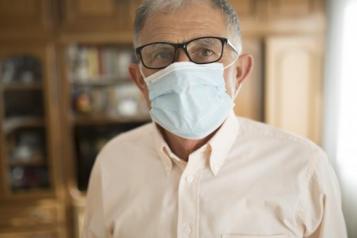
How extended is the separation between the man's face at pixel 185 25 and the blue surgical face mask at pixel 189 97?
0.14 feet

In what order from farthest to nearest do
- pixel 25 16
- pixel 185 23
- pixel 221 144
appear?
1. pixel 25 16
2. pixel 221 144
3. pixel 185 23

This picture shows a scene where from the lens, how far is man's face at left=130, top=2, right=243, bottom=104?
0.82 m

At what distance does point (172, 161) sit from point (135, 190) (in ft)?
0.43

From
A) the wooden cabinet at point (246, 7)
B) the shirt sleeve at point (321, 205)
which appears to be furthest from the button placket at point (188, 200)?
the wooden cabinet at point (246, 7)

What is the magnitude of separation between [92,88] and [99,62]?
18 cm

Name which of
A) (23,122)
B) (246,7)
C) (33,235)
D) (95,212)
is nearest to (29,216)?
(33,235)

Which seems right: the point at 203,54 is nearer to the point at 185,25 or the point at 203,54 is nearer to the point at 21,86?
the point at 185,25

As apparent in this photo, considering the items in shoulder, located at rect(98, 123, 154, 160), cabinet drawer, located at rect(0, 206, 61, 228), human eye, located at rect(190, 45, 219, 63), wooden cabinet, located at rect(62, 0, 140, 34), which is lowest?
cabinet drawer, located at rect(0, 206, 61, 228)

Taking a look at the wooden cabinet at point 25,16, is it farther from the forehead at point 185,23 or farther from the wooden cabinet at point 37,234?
the forehead at point 185,23

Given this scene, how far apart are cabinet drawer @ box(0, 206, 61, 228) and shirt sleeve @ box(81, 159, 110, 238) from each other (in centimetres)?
144

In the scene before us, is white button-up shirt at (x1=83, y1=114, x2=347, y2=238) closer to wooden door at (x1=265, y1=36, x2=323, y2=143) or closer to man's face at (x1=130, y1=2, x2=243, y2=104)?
man's face at (x1=130, y1=2, x2=243, y2=104)

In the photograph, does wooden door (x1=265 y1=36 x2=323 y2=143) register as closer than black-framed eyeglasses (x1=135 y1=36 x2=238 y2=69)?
No

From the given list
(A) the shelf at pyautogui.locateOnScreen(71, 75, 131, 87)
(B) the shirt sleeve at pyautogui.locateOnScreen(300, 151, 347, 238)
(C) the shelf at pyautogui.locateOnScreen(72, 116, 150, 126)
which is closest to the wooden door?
(C) the shelf at pyautogui.locateOnScreen(72, 116, 150, 126)

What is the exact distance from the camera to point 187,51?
0.83 meters
